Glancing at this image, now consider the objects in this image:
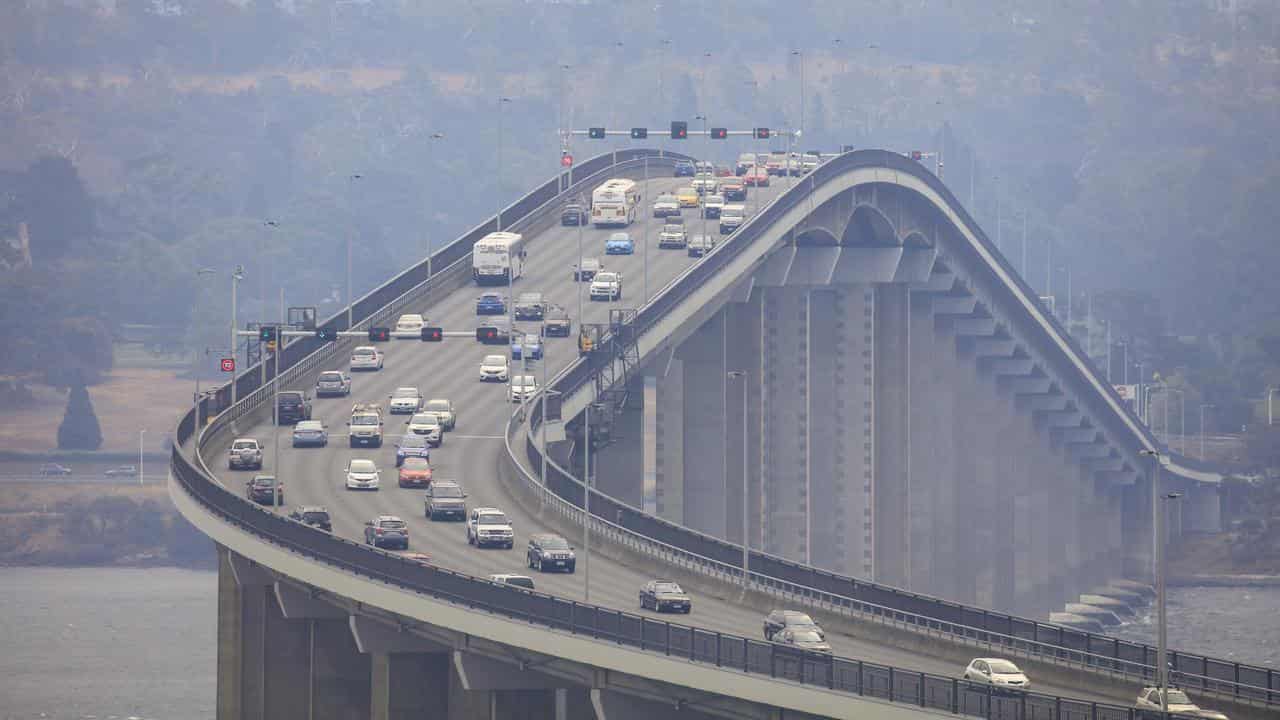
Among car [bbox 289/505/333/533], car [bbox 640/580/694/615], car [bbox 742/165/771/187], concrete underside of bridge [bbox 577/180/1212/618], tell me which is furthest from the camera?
A: car [bbox 742/165/771/187]

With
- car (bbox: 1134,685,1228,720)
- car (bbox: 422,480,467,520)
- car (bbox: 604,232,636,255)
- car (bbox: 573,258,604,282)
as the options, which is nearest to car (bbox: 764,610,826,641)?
car (bbox: 1134,685,1228,720)

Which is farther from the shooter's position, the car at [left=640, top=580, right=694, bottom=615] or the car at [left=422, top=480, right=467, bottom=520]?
the car at [left=422, top=480, right=467, bottom=520]

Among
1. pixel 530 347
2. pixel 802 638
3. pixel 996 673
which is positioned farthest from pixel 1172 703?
pixel 530 347

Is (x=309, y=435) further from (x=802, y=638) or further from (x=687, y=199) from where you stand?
(x=687, y=199)

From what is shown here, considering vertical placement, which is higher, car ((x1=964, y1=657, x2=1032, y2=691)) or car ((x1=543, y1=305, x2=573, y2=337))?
car ((x1=543, y1=305, x2=573, y2=337))

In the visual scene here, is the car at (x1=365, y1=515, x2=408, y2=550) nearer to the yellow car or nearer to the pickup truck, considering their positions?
the pickup truck

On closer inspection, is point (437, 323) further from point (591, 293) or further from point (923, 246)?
point (923, 246)

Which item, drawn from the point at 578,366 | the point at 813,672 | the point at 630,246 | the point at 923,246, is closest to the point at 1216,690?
the point at 813,672
